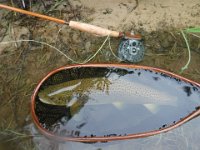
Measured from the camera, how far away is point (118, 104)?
306 centimetres

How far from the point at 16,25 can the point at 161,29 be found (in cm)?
110

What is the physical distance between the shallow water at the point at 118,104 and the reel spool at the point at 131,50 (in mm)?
161

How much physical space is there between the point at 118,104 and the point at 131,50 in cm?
41

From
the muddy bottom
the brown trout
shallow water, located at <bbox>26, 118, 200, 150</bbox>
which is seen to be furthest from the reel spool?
shallow water, located at <bbox>26, 118, 200, 150</bbox>

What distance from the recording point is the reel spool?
10.5 feet

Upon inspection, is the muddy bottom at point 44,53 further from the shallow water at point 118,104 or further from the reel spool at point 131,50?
the shallow water at point 118,104

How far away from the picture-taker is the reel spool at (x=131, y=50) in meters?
3.20

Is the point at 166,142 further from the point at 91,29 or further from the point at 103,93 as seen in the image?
the point at 91,29

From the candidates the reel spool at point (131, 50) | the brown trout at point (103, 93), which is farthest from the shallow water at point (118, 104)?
the reel spool at point (131, 50)

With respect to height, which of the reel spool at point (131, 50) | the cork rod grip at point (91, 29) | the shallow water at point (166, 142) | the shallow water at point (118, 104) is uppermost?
the cork rod grip at point (91, 29)

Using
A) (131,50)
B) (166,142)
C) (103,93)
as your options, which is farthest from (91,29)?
(166,142)

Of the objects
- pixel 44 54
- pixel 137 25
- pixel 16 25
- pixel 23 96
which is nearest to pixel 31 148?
pixel 23 96

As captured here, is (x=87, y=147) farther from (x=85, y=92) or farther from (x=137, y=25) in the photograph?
(x=137, y=25)

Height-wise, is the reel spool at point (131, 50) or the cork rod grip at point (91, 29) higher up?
the cork rod grip at point (91, 29)
